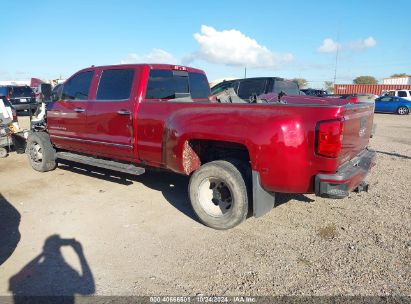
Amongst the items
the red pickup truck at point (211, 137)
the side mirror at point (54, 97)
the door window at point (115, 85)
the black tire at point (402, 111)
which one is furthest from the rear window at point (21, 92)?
the black tire at point (402, 111)

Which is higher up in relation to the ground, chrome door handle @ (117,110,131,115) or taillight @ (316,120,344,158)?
chrome door handle @ (117,110,131,115)

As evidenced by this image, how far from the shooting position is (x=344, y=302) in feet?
9.08

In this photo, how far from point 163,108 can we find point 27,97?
1918 cm

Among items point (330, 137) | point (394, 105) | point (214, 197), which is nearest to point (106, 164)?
point (214, 197)

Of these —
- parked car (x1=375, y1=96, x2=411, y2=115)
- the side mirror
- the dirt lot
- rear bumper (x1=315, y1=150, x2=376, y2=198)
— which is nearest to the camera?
the dirt lot

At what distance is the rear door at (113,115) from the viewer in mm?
4961

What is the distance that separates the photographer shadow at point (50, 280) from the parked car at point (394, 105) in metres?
24.5

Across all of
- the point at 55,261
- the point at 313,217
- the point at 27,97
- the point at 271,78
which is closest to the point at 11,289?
the point at 55,261

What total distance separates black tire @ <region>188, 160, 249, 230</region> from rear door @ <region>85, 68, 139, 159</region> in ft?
4.28

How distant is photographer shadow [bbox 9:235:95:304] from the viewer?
2.88 m

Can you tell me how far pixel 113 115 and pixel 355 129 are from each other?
330 cm

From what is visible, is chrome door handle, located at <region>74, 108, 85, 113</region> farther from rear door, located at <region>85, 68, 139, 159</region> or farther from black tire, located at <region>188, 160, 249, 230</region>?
black tire, located at <region>188, 160, 249, 230</region>

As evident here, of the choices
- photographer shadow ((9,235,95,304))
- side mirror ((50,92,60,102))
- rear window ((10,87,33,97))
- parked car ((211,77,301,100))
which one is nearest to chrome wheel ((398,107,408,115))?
parked car ((211,77,301,100))

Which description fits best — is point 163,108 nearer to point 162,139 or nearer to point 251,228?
point 162,139
